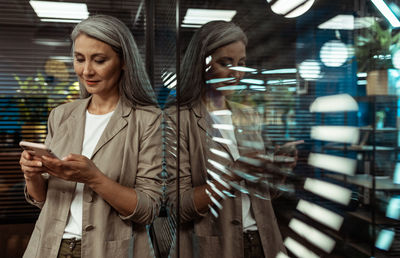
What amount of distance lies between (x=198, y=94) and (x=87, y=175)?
0.49m

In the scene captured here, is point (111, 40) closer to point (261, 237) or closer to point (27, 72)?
point (27, 72)

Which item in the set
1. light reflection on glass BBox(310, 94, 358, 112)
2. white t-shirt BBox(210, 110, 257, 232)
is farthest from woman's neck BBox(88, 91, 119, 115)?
light reflection on glass BBox(310, 94, 358, 112)

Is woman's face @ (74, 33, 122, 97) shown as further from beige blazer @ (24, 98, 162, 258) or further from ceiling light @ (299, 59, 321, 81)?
ceiling light @ (299, 59, 321, 81)

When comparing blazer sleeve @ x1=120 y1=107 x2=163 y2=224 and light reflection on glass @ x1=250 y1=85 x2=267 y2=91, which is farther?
blazer sleeve @ x1=120 y1=107 x2=163 y2=224

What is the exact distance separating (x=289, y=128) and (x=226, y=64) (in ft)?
0.91

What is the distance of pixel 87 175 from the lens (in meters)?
1.29

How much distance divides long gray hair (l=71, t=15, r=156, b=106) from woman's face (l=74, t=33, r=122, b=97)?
2 cm

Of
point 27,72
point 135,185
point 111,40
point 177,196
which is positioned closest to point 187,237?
point 177,196

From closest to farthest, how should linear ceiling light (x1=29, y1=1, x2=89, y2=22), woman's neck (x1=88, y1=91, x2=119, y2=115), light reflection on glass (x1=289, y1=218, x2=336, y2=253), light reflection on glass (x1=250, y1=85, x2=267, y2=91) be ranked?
light reflection on glass (x1=289, y1=218, x2=336, y2=253), light reflection on glass (x1=250, y1=85, x2=267, y2=91), woman's neck (x1=88, y1=91, x2=119, y2=115), linear ceiling light (x1=29, y1=1, x2=89, y2=22)

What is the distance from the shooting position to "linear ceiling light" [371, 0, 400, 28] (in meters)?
0.89

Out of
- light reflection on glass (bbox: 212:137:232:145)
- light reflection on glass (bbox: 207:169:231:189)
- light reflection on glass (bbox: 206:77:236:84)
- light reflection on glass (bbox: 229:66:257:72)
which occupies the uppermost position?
light reflection on glass (bbox: 229:66:257:72)

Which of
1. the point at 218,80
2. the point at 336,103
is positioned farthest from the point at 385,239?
the point at 218,80

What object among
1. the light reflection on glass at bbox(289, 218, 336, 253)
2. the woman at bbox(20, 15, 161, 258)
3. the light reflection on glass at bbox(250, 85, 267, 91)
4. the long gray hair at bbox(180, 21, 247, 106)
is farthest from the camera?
the woman at bbox(20, 15, 161, 258)

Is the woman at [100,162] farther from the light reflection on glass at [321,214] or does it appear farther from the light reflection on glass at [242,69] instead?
the light reflection on glass at [321,214]
